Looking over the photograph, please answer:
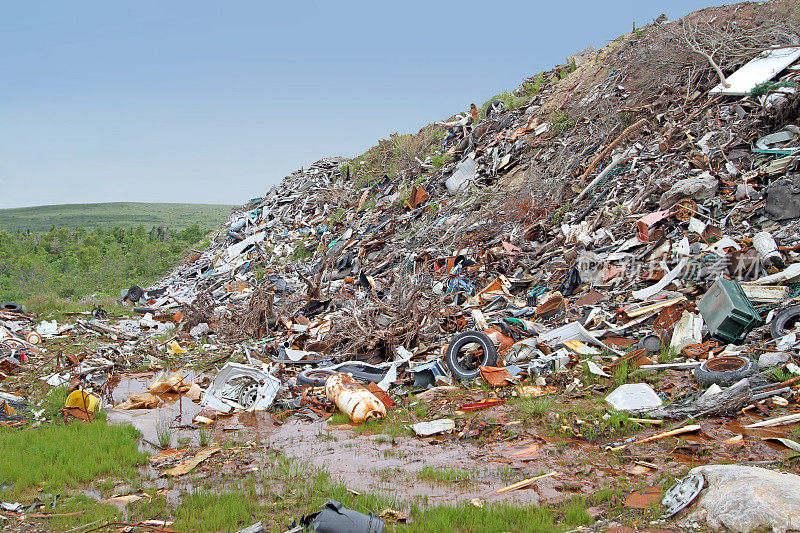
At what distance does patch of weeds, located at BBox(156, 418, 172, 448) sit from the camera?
Result: 5.73m

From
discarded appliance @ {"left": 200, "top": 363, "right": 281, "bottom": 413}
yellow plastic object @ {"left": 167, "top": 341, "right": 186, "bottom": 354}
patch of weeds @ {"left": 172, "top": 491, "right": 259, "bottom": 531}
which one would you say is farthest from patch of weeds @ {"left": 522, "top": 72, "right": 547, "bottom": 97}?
patch of weeds @ {"left": 172, "top": 491, "right": 259, "bottom": 531}

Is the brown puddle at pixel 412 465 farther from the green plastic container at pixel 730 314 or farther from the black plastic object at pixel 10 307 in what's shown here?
the black plastic object at pixel 10 307

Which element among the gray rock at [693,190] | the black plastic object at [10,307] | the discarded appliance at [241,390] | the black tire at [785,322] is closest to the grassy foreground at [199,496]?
the discarded appliance at [241,390]

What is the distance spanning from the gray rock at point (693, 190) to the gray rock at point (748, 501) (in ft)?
24.6

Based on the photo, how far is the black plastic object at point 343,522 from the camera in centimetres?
345

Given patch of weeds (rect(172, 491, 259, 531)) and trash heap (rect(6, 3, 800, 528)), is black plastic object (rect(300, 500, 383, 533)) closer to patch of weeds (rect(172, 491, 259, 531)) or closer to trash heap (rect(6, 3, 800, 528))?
patch of weeds (rect(172, 491, 259, 531))

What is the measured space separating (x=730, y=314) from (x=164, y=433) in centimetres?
671

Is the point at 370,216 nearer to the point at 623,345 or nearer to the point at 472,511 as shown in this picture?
the point at 623,345

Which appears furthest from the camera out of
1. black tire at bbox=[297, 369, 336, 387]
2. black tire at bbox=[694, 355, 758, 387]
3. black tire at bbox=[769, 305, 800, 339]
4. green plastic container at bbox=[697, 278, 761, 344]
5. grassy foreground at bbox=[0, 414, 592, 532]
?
black tire at bbox=[297, 369, 336, 387]

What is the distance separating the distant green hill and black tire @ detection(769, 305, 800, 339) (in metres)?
64.7

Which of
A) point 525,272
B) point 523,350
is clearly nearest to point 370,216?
point 525,272

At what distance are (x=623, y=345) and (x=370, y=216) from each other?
41.3ft

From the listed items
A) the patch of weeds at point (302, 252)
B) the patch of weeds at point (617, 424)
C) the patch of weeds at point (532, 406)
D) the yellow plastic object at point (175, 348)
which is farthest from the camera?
the patch of weeds at point (302, 252)

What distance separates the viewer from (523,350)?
23.7 feet
